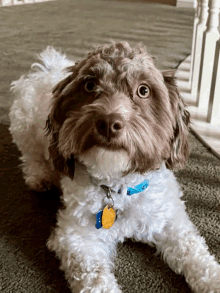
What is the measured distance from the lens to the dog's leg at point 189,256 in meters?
1.32

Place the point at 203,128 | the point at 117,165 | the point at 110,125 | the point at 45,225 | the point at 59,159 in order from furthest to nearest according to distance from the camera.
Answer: the point at 203,128 → the point at 45,225 → the point at 59,159 → the point at 117,165 → the point at 110,125

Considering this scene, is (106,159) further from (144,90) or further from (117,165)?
(144,90)

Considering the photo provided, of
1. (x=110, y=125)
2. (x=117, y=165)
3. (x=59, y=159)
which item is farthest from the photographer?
(x=59, y=159)

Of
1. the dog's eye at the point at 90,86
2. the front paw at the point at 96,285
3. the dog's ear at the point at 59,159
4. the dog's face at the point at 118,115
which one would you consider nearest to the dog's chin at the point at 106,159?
the dog's face at the point at 118,115

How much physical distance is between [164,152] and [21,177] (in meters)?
1.11

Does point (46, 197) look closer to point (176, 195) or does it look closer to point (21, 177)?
point (21, 177)

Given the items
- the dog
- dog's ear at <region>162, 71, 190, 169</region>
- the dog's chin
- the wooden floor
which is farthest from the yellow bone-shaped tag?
the wooden floor

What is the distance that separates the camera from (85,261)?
134 cm

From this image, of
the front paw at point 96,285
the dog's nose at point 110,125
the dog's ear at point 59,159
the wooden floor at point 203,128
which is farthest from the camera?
the wooden floor at point 203,128

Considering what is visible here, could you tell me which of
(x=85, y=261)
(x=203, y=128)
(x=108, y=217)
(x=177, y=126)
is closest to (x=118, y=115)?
(x=177, y=126)

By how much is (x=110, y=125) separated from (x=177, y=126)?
0.40m

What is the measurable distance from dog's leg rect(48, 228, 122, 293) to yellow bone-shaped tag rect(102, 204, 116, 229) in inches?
3.7

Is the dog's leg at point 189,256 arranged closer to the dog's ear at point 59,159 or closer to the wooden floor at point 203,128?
the dog's ear at point 59,159

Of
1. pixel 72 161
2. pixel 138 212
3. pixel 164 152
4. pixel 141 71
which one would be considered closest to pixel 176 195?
pixel 138 212
